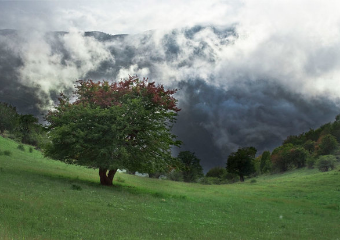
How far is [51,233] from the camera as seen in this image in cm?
1107

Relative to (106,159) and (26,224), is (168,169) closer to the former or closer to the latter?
(106,159)

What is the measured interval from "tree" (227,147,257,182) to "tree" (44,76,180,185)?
70.4 metres

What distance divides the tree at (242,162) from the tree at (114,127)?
7037cm

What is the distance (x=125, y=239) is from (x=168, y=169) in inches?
866


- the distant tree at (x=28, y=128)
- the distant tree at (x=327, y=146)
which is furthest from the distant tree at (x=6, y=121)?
the distant tree at (x=327, y=146)

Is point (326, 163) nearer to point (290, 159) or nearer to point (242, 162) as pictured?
point (242, 162)

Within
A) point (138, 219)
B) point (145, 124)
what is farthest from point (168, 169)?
point (138, 219)

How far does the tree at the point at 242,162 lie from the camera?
99.9 meters

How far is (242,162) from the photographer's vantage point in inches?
3920

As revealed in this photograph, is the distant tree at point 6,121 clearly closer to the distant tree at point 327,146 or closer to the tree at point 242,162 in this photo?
the tree at point 242,162

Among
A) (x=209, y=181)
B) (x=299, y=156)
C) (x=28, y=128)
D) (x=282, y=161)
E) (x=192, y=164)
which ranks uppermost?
(x=28, y=128)

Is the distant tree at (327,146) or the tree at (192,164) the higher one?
the distant tree at (327,146)

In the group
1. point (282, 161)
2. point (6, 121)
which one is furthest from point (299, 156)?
point (6, 121)

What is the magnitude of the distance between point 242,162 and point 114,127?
7831 centimetres
